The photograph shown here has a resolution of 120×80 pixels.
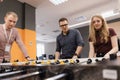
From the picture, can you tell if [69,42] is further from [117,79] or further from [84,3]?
[84,3]

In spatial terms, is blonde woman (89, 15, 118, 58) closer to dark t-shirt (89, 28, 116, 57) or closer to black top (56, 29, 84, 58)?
dark t-shirt (89, 28, 116, 57)

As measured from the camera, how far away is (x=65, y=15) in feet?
20.1

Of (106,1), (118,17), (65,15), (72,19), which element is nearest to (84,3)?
(106,1)

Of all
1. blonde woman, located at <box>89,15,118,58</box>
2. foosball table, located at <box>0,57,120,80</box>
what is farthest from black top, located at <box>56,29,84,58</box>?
foosball table, located at <box>0,57,120,80</box>

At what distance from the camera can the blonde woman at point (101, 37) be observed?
72.1 inches

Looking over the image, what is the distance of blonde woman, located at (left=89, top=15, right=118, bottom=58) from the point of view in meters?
1.83

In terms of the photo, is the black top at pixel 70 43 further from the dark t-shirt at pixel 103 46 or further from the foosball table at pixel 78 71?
the foosball table at pixel 78 71

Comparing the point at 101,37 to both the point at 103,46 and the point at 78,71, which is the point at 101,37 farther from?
the point at 78,71

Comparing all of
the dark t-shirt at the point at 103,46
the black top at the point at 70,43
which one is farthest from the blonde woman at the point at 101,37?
the black top at the point at 70,43

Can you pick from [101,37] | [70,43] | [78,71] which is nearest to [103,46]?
[101,37]

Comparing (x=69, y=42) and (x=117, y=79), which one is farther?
(x=69, y=42)

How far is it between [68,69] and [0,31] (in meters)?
1.64

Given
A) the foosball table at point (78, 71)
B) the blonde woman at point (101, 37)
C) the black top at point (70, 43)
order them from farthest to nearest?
the black top at point (70, 43) < the blonde woman at point (101, 37) < the foosball table at point (78, 71)

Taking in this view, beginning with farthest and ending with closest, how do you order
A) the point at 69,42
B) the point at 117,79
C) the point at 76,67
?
1. the point at 69,42
2. the point at 76,67
3. the point at 117,79
